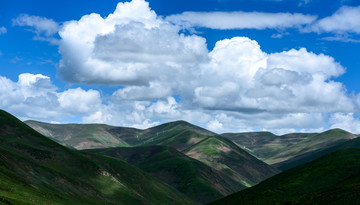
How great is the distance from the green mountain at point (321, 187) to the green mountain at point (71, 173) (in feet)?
152

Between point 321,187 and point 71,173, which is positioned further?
point 71,173

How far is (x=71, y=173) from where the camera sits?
14775 centimetres

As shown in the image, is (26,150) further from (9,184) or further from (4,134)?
(9,184)

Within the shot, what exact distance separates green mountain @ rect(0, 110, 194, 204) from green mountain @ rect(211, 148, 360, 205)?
46.4 metres

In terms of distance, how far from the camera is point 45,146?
532ft

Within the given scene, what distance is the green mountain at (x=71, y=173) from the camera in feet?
388

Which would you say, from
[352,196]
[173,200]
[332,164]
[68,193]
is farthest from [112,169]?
[352,196]

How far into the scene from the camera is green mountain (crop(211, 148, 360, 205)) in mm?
81175

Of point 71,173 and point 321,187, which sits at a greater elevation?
point 321,187

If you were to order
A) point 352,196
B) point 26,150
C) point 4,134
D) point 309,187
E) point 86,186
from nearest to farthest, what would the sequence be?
1. point 352,196
2. point 309,187
3. point 86,186
4. point 26,150
5. point 4,134

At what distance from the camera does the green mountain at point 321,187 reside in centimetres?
8118

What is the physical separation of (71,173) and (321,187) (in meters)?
94.1

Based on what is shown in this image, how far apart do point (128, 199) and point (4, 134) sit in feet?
203

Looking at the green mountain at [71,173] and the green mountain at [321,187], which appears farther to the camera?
the green mountain at [71,173]
